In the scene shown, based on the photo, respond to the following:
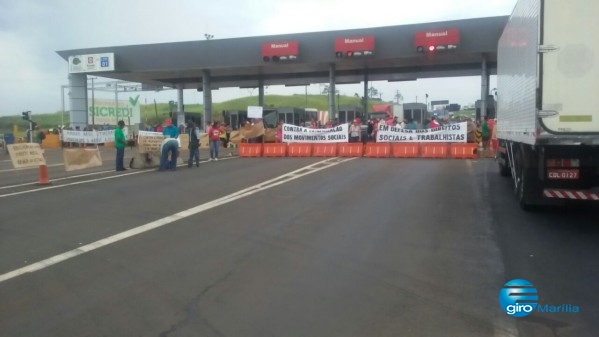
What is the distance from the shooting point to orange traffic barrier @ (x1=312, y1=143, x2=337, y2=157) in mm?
25152

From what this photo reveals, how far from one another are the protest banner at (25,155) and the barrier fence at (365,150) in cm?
1114

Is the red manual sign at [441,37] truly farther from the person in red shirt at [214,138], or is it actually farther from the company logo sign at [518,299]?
the company logo sign at [518,299]

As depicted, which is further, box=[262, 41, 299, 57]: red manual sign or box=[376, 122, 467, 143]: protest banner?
box=[262, 41, 299, 57]: red manual sign

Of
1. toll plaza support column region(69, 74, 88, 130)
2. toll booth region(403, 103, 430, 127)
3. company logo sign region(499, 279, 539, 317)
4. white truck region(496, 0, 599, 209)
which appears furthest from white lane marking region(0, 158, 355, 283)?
toll booth region(403, 103, 430, 127)

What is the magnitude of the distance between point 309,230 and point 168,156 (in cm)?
1144

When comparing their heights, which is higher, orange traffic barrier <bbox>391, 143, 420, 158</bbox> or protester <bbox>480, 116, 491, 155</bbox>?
protester <bbox>480, 116, 491, 155</bbox>

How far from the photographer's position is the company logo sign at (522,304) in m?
5.09

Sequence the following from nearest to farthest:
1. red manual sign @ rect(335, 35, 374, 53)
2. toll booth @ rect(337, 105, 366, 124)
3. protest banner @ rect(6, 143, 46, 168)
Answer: protest banner @ rect(6, 143, 46, 168), red manual sign @ rect(335, 35, 374, 53), toll booth @ rect(337, 105, 366, 124)

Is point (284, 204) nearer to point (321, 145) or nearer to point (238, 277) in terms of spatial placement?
point (238, 277)

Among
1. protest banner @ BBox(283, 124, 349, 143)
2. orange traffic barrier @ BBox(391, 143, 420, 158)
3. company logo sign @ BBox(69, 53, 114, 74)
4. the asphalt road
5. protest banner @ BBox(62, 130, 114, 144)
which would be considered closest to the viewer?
the asphalt road

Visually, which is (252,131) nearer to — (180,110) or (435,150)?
(435,150)

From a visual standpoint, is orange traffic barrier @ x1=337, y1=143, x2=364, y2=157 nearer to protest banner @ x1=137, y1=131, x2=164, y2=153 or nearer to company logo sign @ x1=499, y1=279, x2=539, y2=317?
protest banner @ x1=137, y1=131, x2=164, y2=153

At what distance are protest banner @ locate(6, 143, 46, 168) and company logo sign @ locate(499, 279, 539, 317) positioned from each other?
540 inches

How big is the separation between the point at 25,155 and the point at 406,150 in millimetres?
14656
